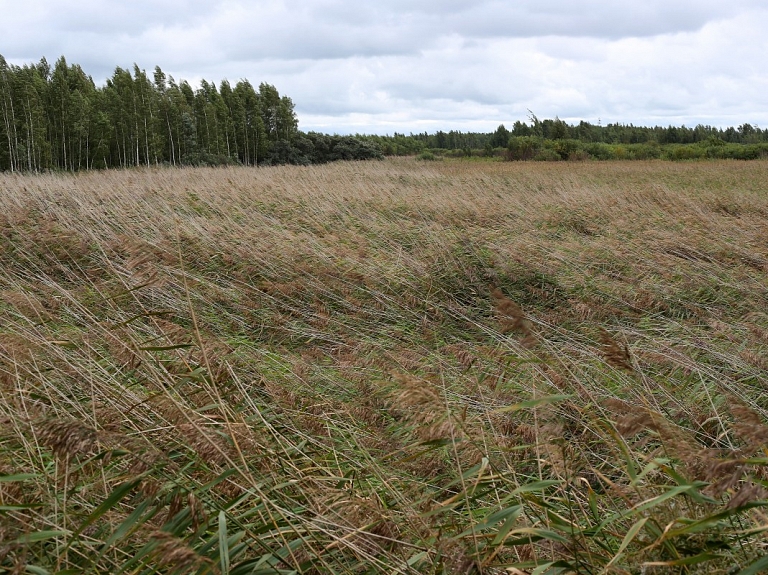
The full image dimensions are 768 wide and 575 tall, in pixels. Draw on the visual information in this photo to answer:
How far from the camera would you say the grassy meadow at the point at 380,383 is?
184 cm

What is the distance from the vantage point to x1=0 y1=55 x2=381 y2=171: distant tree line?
3172cm

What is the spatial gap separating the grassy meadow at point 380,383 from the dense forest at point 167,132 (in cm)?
2432

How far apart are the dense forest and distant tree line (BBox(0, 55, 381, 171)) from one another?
0.06 m

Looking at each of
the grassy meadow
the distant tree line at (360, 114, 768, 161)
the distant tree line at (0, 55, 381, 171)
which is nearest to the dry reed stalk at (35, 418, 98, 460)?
the grassy meadow

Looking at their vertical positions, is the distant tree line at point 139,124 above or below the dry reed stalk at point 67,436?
above

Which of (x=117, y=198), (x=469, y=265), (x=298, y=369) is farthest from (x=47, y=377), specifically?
(x=117, y=198)

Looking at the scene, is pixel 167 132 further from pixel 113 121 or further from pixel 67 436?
pixel 67 436

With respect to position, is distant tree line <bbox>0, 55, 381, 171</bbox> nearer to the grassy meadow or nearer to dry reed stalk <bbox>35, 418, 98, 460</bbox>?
the grassy meadow

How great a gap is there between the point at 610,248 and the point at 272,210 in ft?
17.6

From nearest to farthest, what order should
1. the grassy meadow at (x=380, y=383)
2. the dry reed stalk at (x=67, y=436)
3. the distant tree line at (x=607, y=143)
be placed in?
the dry reed stalk at (x=67, y=436) < the grassy meadow at (x=380, y=383) < the distant tree line at (x=607, y=143)

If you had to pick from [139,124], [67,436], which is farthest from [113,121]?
[67,436]

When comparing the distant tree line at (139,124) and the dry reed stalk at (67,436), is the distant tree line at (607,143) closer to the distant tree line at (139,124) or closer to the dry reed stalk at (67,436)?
the distant tree line at (139,124)

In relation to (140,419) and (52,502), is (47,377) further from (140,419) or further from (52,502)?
(52,502)

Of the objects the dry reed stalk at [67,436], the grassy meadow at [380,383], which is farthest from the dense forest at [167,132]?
the dry reed stalk at [67,436]
